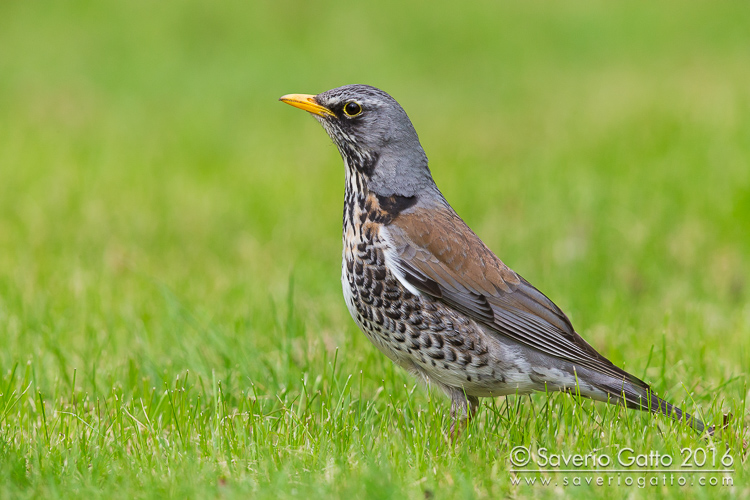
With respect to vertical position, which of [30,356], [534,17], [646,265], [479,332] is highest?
[534,17]

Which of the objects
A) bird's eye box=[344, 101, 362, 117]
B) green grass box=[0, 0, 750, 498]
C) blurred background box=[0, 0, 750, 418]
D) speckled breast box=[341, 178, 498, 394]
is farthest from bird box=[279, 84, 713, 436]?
blurred background box=[0, 0, 750, 418]

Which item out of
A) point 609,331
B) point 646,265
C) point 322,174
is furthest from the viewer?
point 322,174

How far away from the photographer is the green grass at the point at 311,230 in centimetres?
398

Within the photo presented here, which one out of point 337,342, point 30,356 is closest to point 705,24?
point 337,342

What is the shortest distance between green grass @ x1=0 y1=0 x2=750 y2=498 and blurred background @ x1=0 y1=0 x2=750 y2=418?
0.04 m

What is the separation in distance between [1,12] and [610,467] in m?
15.5

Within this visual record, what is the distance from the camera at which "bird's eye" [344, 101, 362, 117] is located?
4902mm

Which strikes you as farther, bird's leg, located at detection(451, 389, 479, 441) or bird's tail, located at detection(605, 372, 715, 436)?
bird's leg, located at detection(451, 389, 479, 441)

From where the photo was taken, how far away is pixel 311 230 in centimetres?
847

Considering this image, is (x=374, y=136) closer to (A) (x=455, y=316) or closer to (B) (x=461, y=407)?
(A) (x=455, y=316)

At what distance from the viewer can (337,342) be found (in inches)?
225

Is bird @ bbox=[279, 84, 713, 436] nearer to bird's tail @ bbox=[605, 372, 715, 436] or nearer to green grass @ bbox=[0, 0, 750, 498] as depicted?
bird's tail @ bbox=[605, 372, 715, 436]

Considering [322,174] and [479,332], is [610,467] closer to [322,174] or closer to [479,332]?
[479,332]

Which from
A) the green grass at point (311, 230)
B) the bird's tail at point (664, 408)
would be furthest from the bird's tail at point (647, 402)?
the green grass at point (311, 230)
